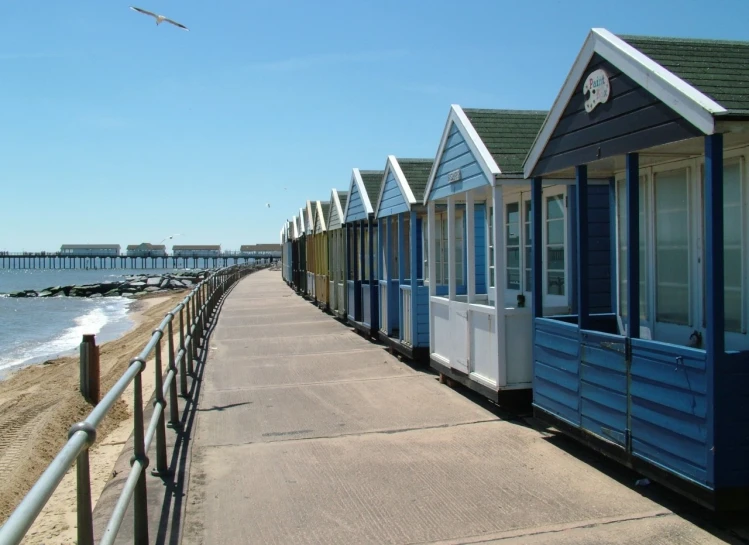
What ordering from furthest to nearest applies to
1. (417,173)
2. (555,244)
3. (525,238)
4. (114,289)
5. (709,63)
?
(114,289) → (417,173) → (525,238) → (555,244) → (709,63)

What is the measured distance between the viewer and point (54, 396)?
12.2 metres

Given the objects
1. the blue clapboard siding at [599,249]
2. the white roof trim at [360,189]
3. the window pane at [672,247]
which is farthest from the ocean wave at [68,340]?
the window pane at [672,247]

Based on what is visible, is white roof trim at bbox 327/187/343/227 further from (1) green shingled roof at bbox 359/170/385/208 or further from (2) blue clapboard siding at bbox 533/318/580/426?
(2) blue clapboard siding at bbox 533/318/580/426

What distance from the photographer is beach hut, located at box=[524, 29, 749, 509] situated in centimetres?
427

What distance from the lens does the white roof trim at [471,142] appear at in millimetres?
7488

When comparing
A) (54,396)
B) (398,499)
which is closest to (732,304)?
(398,499)

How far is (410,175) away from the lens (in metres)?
11.6

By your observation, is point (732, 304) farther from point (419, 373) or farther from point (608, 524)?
point (419, 373)

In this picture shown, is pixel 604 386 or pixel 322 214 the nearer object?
pixel 604 386

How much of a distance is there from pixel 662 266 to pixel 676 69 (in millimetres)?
1870

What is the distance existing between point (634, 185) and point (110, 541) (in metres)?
4.04

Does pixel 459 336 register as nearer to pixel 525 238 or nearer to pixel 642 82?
pixel 525 238

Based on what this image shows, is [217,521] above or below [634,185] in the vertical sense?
below

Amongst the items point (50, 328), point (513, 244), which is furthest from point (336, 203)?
point (50, 328)
